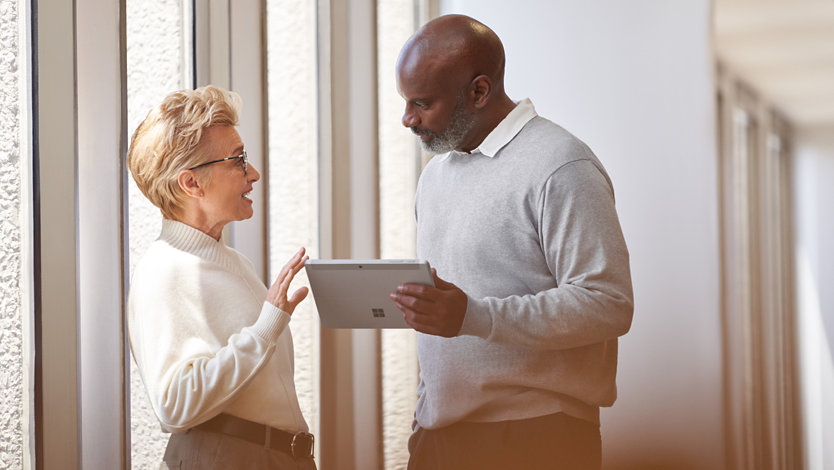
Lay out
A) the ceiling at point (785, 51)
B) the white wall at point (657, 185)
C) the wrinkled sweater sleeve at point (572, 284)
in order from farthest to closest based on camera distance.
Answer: the white wall at point (657, 185) < the ceiling at point (785, 51) < the wrinkled sweater sleeve at point (572, 284)

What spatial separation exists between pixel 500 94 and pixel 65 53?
100cm

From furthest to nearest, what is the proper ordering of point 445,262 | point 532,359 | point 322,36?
1. point 322,36
2. point 445,262
3. point 532,359

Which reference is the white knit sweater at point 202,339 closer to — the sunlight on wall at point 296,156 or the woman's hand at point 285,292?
the woman's hand at point 285,292

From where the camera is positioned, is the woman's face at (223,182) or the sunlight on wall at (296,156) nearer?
the woman's face at (223,182)

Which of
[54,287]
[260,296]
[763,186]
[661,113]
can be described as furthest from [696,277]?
[54,287]

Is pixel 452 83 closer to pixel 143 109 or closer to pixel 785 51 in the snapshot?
pixel 143 109

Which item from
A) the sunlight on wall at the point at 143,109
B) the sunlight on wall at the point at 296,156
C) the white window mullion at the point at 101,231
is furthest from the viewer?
the sunlight on wall at the point at 296,156

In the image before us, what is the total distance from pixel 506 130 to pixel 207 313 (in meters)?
0.72

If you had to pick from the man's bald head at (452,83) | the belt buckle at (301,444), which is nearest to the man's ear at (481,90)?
the man's bald head at (452,83)

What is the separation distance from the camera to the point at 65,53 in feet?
5.48

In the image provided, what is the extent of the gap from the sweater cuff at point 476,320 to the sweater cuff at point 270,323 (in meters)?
0.33

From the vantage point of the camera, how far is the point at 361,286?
136 centimetres

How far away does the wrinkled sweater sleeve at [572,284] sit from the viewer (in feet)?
4.46

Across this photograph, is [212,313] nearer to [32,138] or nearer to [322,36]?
[32,138]
